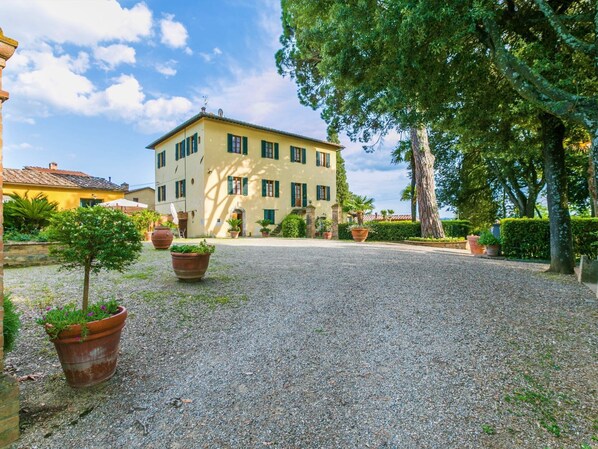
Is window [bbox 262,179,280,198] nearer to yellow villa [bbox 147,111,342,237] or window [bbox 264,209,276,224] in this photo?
yellow villa [bbox 147,111,342,237]

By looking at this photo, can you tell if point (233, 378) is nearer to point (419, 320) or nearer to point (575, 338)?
point (419, 320)

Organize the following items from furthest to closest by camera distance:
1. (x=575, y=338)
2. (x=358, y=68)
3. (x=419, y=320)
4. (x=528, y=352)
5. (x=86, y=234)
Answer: (x=358, y=68) → (x=419, y=320) → (x=575, y=338) → (x=528, y=352) → (x=86, y=234)

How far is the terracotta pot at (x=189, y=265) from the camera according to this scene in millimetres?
5578

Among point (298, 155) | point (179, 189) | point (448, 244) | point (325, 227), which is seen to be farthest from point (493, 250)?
point (179, 189)

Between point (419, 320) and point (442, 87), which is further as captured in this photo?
point (442, 87)

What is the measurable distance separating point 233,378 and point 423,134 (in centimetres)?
1589

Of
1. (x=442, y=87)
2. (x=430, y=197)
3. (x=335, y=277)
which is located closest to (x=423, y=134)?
(x=430, y=197)

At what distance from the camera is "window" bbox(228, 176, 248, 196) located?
2122 centimetres

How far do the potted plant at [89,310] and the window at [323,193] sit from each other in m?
23.3

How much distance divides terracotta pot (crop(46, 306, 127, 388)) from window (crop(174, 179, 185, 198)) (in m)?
21.0

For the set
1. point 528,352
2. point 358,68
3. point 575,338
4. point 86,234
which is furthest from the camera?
point 358,68

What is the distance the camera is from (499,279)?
6262mm

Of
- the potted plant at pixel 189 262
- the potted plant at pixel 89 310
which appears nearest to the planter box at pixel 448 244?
the potted plant at pixel 189 262

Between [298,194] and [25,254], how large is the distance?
748 inches
